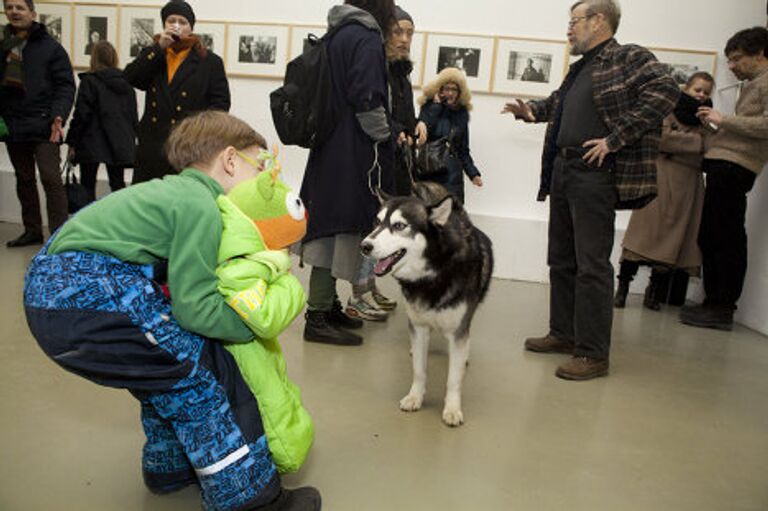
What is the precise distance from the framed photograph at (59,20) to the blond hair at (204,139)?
548 centimetres

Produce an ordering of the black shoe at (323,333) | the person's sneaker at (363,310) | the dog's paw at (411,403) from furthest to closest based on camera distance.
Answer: the person's sneaker at (363,310)
the black shoe at (323,333)
the dog's paw at (411,403)

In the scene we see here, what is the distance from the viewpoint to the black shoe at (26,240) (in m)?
4.84

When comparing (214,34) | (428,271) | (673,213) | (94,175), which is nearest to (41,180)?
(94,175)

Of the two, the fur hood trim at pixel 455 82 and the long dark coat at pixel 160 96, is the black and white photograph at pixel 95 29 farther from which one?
the fur hood trim at pixel 455 82

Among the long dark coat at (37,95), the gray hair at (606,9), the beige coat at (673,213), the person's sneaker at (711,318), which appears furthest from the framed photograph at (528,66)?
the long dark coat at (37,95)

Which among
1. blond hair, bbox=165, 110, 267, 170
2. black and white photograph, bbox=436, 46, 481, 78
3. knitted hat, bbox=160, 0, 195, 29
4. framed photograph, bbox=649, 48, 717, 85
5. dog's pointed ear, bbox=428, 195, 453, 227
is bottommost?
dog's pointed ear, bbox=428, 195, 453, 227

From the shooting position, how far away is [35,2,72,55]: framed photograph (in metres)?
6.01

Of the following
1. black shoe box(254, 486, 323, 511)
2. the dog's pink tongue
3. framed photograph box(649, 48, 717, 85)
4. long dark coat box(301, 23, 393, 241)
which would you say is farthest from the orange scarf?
framed photograph box(649, 48, 717, 85)

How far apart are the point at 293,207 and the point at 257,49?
184 inches

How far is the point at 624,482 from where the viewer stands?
193cm

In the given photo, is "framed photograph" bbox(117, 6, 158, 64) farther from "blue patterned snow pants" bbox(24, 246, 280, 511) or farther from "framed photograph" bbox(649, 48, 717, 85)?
"blue patterned snow pants" bbox(24, 246, 280, 511)

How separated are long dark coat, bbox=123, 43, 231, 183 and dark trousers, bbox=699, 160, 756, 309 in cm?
351


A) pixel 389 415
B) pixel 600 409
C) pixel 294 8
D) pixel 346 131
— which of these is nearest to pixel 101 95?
pixel 294 8

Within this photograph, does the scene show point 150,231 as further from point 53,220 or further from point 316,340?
point 53,220
